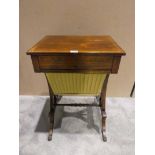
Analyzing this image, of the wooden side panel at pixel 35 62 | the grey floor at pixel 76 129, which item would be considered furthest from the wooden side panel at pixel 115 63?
the grey floor at pixel 76 129

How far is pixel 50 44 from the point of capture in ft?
4.64

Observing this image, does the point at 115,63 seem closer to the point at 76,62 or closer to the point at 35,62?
the point at 76,62

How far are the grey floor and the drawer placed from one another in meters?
0.68

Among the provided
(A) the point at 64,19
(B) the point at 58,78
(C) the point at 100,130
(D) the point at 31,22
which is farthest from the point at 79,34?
(C) the point at 100,130

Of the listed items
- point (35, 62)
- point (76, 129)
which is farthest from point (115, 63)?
point (76, 129)

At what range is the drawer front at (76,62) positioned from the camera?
1.22m

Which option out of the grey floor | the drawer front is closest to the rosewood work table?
the drawer front

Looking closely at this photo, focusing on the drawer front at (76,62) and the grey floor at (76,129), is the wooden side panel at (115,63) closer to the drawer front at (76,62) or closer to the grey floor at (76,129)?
the drawer front at (76,62)

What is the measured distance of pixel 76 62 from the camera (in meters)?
1.23

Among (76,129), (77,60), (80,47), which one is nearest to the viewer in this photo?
(77,60)

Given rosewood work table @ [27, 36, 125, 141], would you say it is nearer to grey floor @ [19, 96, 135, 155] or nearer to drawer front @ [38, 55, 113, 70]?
drawer front @ [38, 55, 113, 70]

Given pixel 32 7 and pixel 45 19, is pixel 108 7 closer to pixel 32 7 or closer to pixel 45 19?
pixel 45 19

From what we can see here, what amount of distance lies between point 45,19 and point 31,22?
150 mm

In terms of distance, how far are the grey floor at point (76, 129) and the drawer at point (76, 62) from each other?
675 mm
